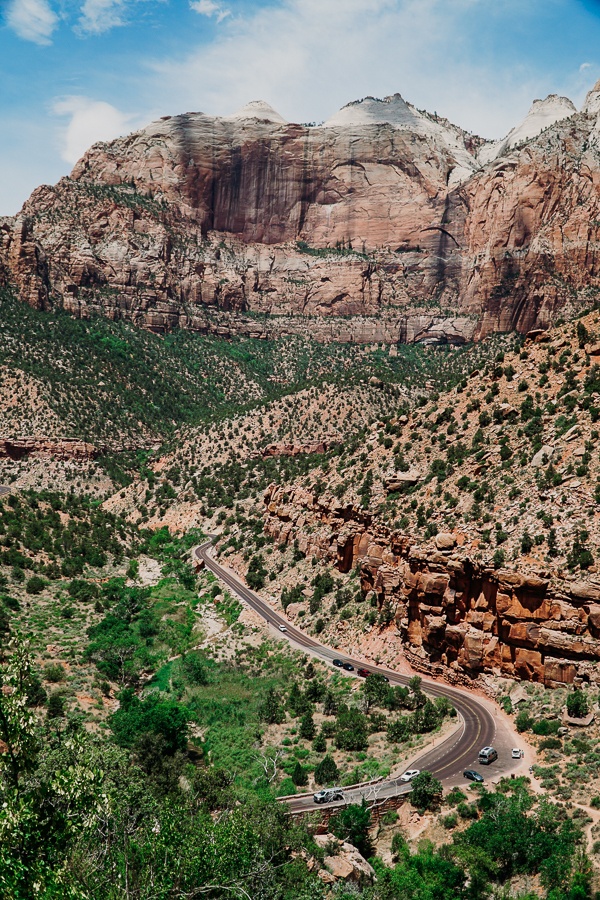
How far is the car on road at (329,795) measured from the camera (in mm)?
31000

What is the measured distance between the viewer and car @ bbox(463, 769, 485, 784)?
30719 millimetres

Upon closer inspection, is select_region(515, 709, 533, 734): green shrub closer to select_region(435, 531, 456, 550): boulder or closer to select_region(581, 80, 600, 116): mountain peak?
select_region(435, 531, 456, 550): boulder

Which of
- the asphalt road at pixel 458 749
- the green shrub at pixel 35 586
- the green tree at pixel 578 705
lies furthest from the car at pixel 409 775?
the green shrub at pixel 35 586

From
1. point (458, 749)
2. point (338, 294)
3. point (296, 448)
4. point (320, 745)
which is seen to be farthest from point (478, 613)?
point (338, 294)

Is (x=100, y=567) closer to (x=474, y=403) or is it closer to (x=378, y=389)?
(x=474, y=403)

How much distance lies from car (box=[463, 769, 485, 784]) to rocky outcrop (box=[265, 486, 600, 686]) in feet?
23.8

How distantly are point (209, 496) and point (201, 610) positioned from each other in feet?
106

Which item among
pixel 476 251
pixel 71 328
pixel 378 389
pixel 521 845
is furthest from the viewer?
pixel 476 251

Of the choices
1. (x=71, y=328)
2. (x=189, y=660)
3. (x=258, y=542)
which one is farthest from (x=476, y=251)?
(x=189, y=660)

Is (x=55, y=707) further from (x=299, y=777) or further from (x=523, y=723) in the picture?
(x=523, y=723)

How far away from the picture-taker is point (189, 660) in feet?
170

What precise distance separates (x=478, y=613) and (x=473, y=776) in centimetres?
1069

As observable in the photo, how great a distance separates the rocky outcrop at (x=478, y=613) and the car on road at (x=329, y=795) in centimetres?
1193

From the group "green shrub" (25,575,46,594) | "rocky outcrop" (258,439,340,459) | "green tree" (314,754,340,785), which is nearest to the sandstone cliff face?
"rocky outcrop" (258,439,340,459)
